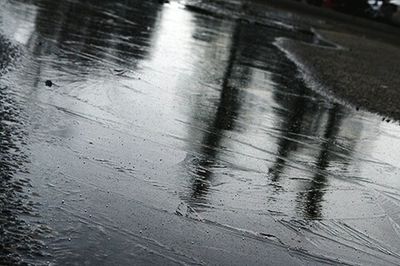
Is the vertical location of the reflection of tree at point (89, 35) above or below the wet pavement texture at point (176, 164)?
above

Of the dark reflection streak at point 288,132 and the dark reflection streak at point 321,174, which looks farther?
the dark reflection streak at point 288,132

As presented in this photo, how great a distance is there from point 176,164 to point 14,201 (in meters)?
1.73

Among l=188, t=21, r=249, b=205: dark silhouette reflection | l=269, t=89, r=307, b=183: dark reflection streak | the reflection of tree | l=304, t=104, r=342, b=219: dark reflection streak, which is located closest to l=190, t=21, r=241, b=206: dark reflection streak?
l=188, t=21, r=249, b=205: dark silhouette reflection

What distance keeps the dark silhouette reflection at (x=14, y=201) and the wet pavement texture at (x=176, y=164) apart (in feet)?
0.04

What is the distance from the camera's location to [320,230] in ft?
15.3

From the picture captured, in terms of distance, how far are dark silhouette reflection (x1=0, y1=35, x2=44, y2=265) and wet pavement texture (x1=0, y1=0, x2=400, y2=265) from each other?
12 mm

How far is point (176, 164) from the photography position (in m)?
5.43

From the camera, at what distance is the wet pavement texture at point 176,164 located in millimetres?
3998

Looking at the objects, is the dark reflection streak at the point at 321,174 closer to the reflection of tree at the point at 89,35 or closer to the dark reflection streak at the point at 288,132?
the dark reflection streak at the point at 288,132

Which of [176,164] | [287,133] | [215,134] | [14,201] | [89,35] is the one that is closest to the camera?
[14,201]

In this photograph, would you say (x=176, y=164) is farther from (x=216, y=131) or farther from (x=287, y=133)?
(x=287, y=133)

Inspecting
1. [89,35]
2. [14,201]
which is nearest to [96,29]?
[89,35]

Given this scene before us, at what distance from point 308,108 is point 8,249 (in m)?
6.10

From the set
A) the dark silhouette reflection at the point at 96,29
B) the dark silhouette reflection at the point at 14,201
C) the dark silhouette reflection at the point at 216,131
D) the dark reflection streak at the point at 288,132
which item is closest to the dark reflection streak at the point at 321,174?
the dark reflection streak at the point at 288,132
